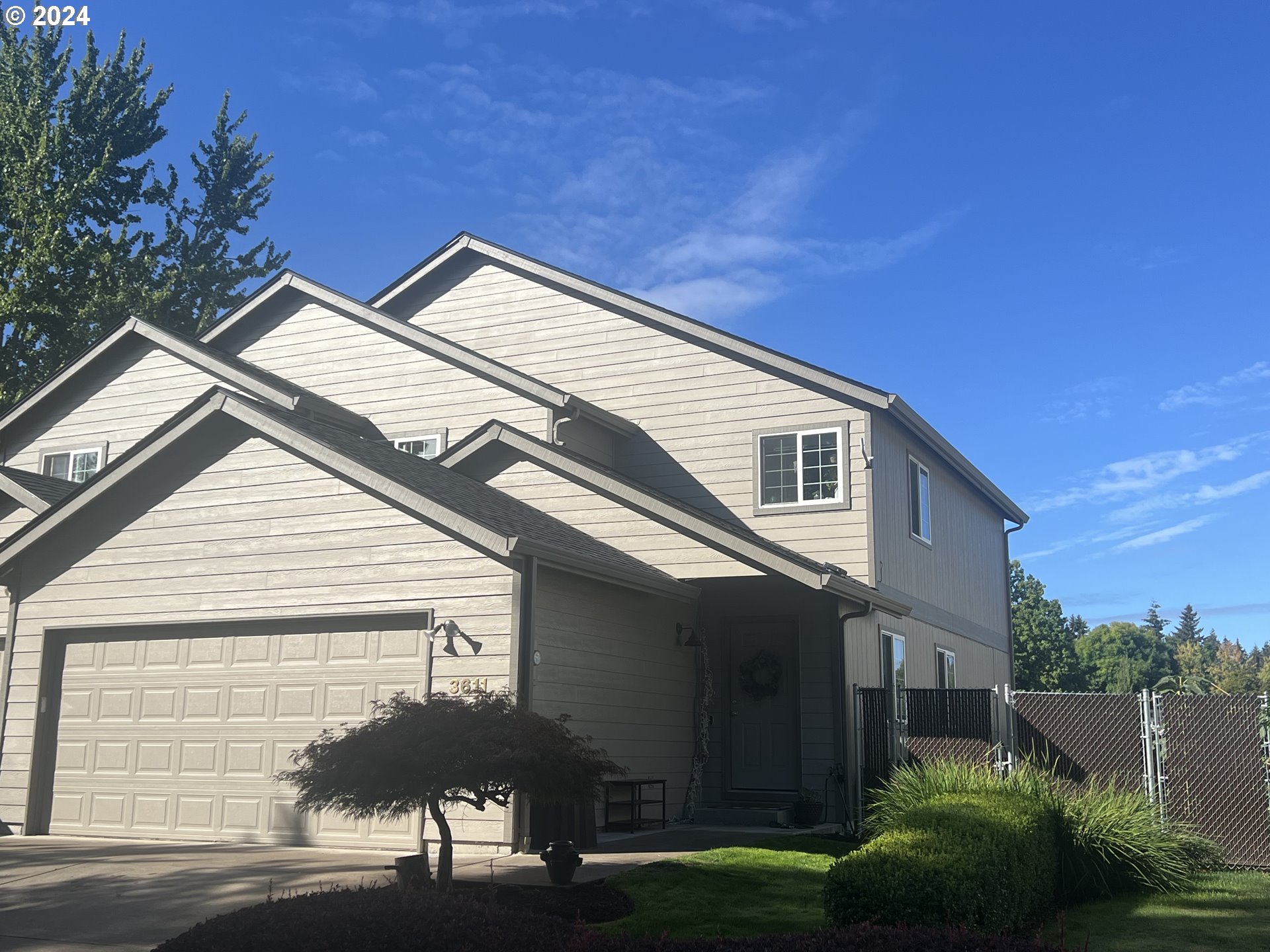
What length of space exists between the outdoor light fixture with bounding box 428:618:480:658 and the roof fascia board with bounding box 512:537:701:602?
1.06 metres

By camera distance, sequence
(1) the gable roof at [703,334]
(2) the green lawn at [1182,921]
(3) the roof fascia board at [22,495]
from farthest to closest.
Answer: (1) the gable roof at [703,334] → (3) the roof fascia board at [22,495] → (2) the green lawn at [1182,921]

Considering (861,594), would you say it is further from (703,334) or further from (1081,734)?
(703,334)

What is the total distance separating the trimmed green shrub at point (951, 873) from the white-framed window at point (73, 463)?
1514 centimetres

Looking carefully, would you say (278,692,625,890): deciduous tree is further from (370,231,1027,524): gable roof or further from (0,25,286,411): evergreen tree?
(0,25,286,411): evergreen tree

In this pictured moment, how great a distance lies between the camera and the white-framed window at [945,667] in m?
20.4

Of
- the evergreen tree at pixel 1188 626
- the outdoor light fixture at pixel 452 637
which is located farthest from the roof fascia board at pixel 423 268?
the evergreen tree at pixel 1188 626

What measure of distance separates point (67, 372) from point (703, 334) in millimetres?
10625

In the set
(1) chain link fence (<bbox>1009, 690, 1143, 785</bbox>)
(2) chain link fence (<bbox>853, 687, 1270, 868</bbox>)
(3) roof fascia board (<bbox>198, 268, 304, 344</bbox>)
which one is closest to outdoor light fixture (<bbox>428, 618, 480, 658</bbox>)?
(2) chain link fence (<bbox>853, 687, 1270, 868</bbox>)

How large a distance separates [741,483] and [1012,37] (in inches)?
293

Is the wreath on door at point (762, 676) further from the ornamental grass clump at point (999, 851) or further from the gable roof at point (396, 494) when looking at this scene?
the ornamental grass clump at point (999, 851)

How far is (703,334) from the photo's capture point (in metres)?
18.4

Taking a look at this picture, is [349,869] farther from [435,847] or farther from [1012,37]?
[1012,37]

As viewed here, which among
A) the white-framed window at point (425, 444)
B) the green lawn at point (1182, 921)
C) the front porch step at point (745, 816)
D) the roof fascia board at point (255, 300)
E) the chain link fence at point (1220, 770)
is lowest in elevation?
the green lawn at point (1182, 921)

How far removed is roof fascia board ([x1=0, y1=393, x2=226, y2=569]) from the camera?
13367 millimetres
